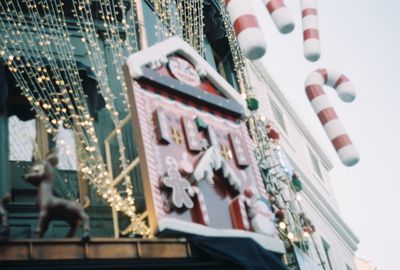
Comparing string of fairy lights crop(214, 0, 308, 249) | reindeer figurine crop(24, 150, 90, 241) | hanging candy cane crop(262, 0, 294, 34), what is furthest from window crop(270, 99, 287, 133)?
reindeer figurine crop(24, 150, 90, 241)

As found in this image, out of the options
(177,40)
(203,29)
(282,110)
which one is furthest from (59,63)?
(282,110)

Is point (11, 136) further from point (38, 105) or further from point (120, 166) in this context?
point (120, 166)

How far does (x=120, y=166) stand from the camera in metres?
10.0

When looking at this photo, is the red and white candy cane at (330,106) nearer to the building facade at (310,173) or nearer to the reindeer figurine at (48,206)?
the building facade at (310,173)

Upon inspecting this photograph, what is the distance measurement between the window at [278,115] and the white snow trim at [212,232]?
10258 mm

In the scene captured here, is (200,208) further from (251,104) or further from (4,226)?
(251,104)

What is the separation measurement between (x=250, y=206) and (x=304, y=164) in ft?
34.8

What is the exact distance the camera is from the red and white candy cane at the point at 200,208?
8234mm

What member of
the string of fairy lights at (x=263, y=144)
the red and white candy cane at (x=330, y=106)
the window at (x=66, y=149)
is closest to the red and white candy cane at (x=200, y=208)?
the window at (x=66, y=149)

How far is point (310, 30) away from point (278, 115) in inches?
300

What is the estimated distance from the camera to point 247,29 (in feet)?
32.8

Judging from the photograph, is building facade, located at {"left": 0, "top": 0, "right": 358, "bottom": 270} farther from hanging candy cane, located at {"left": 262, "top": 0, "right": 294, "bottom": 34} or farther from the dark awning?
hanging candy cane, located at {"left": 262, "top": 0, "right": 294, "bottom": 34}

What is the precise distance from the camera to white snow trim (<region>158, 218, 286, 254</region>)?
7.69 metres

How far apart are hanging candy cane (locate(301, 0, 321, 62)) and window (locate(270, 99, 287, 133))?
21.1 ft
